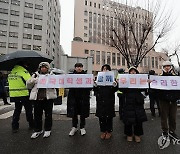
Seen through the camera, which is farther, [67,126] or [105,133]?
[67,126]

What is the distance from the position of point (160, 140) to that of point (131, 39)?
10.5 metres

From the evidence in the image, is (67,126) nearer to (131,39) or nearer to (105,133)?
(105,133)

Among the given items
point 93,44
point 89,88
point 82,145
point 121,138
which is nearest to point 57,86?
point 89,88

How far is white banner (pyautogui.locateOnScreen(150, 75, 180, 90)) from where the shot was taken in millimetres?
4203

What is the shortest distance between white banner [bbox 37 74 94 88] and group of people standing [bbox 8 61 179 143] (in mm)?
115

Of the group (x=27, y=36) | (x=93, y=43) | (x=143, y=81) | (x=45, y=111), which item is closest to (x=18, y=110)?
(x=45, y=111)

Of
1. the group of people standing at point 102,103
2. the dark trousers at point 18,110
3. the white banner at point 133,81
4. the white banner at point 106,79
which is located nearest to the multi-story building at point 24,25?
the dark trousers at point 18,110

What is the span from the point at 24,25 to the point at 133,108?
49413mm

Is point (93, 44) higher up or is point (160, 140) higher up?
point (93, 44)

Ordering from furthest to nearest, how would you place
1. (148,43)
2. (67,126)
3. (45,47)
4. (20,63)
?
(45,47)
(148,43)
(67,126)
(20,63)

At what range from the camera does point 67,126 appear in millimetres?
5566

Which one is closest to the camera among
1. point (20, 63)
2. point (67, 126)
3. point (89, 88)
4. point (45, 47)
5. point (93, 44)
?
point (89, 88)

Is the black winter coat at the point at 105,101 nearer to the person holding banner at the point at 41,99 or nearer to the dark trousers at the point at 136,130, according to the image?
the dark trousers at the point at 136,130

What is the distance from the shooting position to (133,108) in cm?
406
